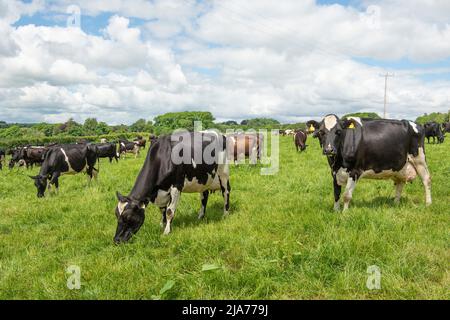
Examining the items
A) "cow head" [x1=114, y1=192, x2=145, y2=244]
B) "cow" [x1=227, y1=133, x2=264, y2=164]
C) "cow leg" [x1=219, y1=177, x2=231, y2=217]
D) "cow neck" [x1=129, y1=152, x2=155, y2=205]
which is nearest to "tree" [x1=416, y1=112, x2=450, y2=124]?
"cow" [x1=227, y1=133, x2=264, y2=164]

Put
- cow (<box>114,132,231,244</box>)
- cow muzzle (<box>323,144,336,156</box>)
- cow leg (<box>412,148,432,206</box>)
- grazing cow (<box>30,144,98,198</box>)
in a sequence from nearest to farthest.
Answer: cow (<box>114,132,231,244</box>) → cow muzzle (<box>323,144,336,156</box>) → cow leg (<box>412,148,432,206</box>) → grazing cow (<box>30,144,98,198</box>)

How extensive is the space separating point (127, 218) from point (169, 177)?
1.15 m

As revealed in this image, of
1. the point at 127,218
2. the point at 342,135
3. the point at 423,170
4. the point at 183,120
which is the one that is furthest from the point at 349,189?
the point at 183,120

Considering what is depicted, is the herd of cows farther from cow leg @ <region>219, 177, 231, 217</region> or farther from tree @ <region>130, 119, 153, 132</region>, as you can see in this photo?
tree @ <region>130, 119, 153, 132</region>

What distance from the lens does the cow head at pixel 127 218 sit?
615 cm

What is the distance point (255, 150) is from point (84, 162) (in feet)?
27.6

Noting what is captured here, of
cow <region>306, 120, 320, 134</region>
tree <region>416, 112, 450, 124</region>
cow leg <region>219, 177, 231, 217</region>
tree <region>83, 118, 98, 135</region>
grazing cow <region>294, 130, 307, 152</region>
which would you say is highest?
tree <region>416, 112, 450, 124</region>

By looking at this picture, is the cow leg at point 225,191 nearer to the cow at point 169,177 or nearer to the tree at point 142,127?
the cow at point 169,177

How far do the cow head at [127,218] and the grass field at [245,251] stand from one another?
0.22m

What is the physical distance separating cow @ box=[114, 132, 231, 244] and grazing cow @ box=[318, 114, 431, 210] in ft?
8.28

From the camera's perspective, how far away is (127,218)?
6160 millimetres

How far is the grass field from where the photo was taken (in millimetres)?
4234

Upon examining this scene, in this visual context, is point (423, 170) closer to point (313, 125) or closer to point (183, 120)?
point (313, 125)
